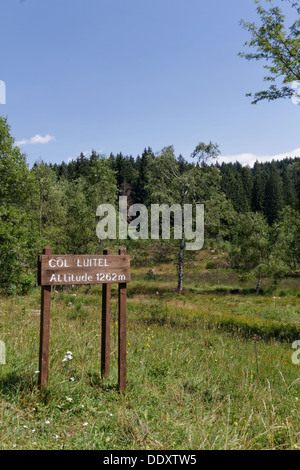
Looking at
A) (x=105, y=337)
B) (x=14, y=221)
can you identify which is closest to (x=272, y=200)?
(x=14, y=221)

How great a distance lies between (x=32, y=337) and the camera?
657 cm

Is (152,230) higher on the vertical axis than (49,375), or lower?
higher

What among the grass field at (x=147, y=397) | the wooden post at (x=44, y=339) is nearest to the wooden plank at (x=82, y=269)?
the wooden post at (x=44, y=339)

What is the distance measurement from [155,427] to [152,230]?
85.0 feet

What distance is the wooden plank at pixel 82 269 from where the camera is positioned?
450 cm

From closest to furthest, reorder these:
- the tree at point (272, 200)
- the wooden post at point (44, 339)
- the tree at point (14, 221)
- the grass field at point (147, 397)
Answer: the grass field at point (147, 397) < the wooden post at point (44, 339) < the tree at point (14, 221) < the tree at point (272, 200)

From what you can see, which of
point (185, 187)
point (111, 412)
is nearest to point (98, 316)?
point (111, 412)

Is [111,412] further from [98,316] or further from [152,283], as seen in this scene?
[152,283]
